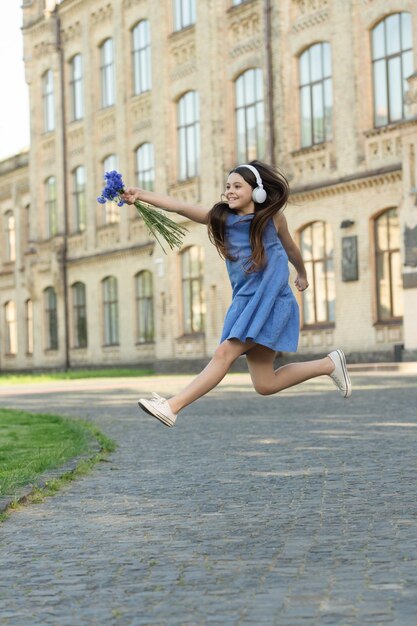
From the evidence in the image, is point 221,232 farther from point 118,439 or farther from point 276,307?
point 118,439

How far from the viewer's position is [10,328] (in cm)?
5125

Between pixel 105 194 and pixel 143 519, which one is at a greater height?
pixel 105 194

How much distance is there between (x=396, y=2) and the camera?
29344mm

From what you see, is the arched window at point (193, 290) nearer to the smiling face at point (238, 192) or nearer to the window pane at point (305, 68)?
the window pane at point (305, 68)

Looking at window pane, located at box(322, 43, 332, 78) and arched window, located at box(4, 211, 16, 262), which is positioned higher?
window pane, located at box(322, 43, 332, 78)

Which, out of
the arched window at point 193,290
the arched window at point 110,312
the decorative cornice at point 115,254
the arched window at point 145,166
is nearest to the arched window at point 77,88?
the arched window at point 145,166

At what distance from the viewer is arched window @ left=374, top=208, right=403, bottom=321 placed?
2956cm

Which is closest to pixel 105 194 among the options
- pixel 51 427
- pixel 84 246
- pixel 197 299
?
pixel 51 427

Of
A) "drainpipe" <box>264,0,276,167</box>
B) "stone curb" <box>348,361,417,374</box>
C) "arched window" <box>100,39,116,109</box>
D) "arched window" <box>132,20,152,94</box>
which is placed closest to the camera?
"stone curb" <box>348,361,417,374</box>

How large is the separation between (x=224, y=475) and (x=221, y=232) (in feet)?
6.36

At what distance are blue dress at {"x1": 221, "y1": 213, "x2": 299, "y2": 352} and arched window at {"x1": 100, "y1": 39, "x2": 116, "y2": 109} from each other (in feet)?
115

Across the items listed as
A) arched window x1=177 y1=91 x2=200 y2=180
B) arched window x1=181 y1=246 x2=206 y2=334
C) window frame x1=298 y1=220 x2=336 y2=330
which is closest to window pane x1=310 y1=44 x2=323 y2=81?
window frame x1=298 y1=220 x2=336 y2=330

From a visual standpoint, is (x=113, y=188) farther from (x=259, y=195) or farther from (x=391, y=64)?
(x=391, y=64)

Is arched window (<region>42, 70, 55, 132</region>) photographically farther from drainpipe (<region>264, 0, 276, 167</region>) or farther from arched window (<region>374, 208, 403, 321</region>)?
arched window (<region>374, 208, 403, 321</region>)
